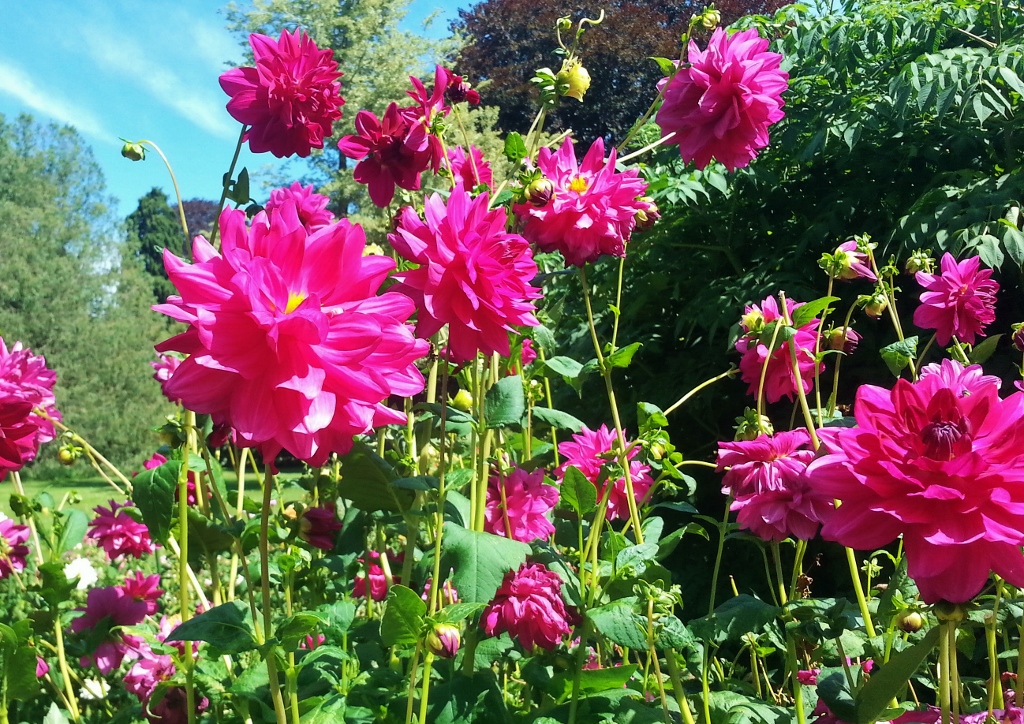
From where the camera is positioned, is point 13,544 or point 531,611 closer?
point 531,611

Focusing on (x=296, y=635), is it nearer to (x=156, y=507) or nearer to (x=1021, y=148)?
(x=156, y=507)

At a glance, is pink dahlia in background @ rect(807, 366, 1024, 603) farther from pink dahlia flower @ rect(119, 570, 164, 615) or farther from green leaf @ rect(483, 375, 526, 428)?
pink dahlia flower @ rect(119, 570, 164, 615)

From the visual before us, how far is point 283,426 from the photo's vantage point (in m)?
0.63

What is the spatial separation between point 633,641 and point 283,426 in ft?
1.55

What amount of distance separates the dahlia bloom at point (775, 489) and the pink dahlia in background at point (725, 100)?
0.39 metres

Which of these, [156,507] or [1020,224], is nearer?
[156,507]

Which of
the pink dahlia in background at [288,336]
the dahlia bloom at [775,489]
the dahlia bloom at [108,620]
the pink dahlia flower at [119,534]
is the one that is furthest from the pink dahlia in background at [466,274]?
the pink dahlia flower at [119,534]

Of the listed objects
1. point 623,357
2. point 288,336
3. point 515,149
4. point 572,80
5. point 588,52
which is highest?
point 588,52

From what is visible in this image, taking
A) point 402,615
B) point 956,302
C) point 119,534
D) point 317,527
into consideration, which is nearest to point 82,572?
point 119,534

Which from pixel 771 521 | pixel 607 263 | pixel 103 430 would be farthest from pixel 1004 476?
pixel 103 430

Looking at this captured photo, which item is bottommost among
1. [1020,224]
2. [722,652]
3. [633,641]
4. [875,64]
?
[722,652]

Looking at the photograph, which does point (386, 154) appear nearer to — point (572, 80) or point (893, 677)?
point (572, 80)

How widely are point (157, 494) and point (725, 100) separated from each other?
0.89m

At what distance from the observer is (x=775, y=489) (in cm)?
96
